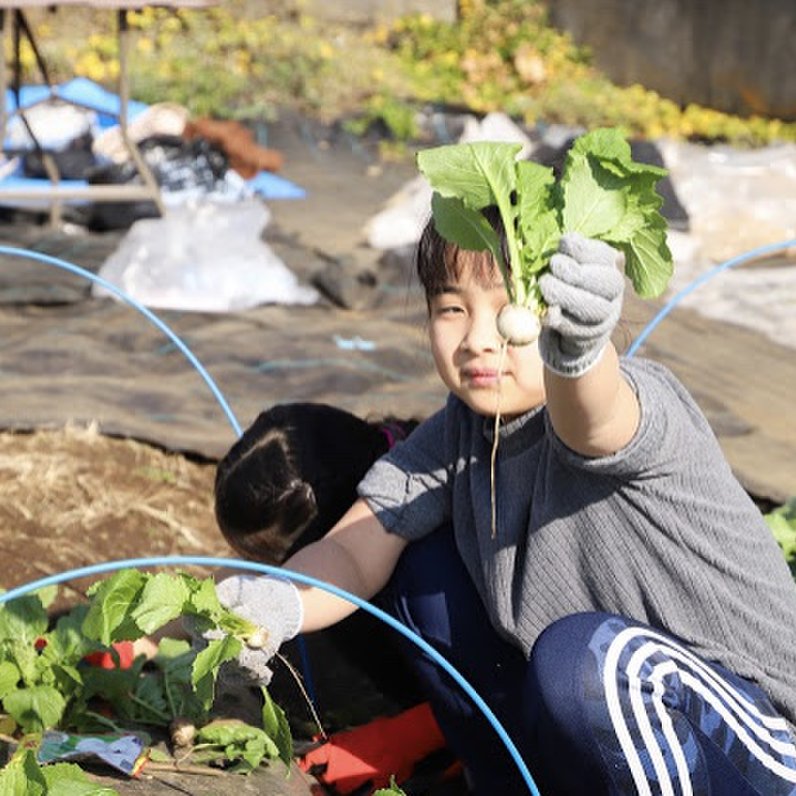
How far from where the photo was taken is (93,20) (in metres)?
9.58

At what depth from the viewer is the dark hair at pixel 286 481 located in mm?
2410

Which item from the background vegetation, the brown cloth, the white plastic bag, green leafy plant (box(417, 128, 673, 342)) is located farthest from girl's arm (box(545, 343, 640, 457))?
the background vegetation

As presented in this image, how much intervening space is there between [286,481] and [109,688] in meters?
0.42

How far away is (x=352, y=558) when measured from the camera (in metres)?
2.21

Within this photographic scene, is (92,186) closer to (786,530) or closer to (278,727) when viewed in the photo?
(786,530)

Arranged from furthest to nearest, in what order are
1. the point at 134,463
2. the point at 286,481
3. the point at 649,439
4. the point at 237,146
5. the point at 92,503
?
the point at 237,146, the point at 134,463, the point at 92,503, the point at 286,481, the point at 649,439

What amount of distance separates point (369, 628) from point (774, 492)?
115cm

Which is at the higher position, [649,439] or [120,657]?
[649,439]

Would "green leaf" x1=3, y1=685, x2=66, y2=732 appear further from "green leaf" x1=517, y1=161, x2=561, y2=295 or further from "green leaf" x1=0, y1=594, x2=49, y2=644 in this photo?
"green leaf" x1=517, y1=161, x2=561, y2=295

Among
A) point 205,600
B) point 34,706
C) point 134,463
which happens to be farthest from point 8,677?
point 134,463

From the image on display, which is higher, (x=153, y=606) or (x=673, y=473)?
(x=673, y=473)

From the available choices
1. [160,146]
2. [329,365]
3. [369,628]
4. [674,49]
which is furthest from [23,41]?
[369,628]

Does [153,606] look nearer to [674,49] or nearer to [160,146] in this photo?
[160,146]

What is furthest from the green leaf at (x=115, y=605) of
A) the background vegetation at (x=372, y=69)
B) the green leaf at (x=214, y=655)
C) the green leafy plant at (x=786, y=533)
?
the background vegetation at (x=372, y=69)
